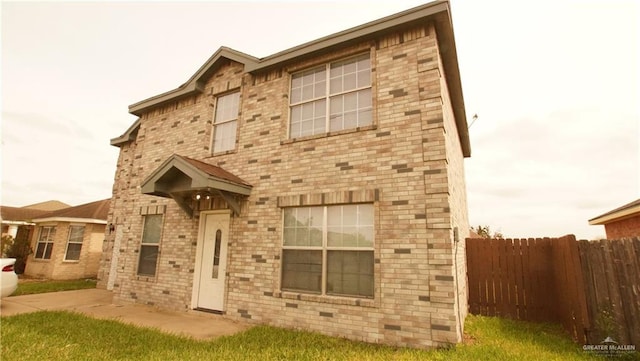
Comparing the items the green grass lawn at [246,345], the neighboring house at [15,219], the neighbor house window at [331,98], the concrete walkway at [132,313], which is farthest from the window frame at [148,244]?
the neighboring house at [15,219]

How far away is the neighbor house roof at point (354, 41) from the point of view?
20.0 ft

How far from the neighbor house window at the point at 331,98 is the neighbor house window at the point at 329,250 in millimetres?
1938

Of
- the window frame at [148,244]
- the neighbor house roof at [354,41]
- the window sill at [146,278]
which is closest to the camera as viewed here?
the neighbor house roof at [354,41]

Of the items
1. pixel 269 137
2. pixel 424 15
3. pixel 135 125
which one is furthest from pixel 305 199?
pixel 135 125

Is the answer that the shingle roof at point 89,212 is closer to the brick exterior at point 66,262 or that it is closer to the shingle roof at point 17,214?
the brick exterior at point 66,262

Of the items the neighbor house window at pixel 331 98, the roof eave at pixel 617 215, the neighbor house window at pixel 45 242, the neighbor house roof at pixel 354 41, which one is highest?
the neighbor house roof at pixel 354 41

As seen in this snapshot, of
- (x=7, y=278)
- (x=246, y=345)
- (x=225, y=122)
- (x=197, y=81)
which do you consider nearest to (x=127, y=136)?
(x=197, y=81)

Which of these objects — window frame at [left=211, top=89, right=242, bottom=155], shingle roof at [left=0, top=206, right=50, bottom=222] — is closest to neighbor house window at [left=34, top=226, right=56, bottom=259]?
shingle roof at [left=0, top=206, right=50, bottom=222]

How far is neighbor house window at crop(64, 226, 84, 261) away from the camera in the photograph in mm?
15798

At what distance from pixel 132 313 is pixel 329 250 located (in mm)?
5393

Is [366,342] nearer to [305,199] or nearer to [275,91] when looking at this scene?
[305,199]

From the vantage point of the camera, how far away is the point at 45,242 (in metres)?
16.6

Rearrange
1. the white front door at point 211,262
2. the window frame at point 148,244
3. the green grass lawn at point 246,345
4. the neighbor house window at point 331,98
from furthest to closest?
1. the window frame at point 148,244
2. the white front door at point 211,262
3. the neighbor house window at point 331,98
4. the green grass lawn at point 246,345

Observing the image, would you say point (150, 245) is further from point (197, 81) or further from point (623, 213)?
point (623, 213)
